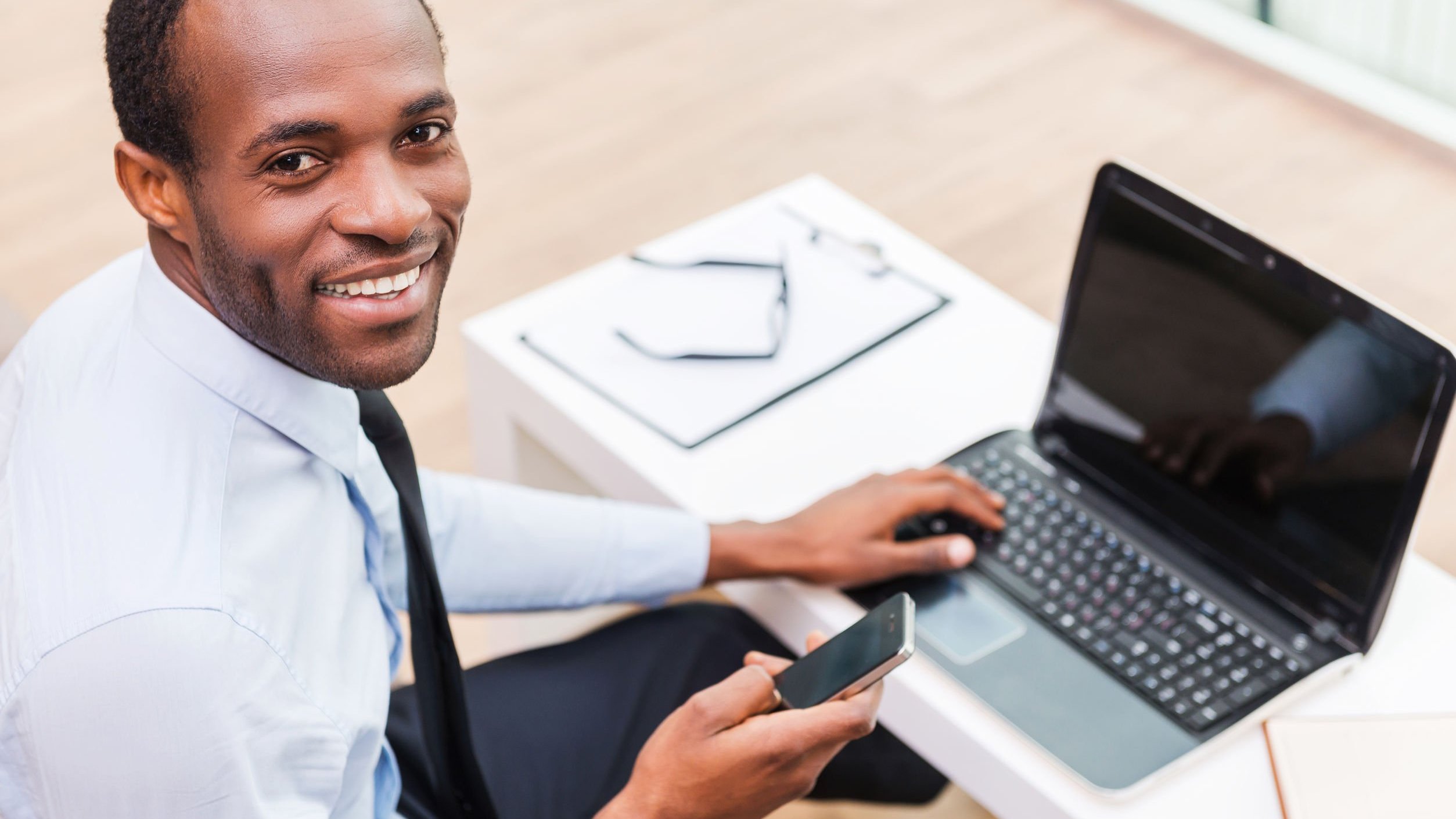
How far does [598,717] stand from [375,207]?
61 centimetres

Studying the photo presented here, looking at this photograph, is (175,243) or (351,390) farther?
(351,390)

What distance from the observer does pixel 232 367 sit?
98cm

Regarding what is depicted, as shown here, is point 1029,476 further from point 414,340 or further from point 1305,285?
point 414,340

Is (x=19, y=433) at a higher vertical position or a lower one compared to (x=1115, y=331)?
higher

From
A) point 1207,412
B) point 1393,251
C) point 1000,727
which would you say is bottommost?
point 1393,251

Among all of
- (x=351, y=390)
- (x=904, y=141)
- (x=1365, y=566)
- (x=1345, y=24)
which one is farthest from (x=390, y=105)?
(x=1345, y=24)

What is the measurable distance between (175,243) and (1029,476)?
0.70 meters

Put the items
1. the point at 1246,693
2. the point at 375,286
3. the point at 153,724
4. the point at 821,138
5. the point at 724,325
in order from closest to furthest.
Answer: the point at 153,724 → the point at 375,286 → the point at 1246,693 → the point at 724,325 → the point at 821,138

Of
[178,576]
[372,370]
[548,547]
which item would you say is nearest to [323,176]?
[372,370]

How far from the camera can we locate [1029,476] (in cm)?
128

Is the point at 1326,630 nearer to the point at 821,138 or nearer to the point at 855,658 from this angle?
the point at 855,658

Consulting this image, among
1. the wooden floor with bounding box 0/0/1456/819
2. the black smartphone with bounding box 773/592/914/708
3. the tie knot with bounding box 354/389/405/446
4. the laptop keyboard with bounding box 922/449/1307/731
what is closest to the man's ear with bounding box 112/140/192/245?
the tie knot with bounding box 354/389/405/446

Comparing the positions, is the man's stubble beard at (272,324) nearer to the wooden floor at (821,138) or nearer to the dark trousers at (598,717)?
the dark trousers at (598,717)

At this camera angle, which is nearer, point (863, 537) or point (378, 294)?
point (378, 294)
